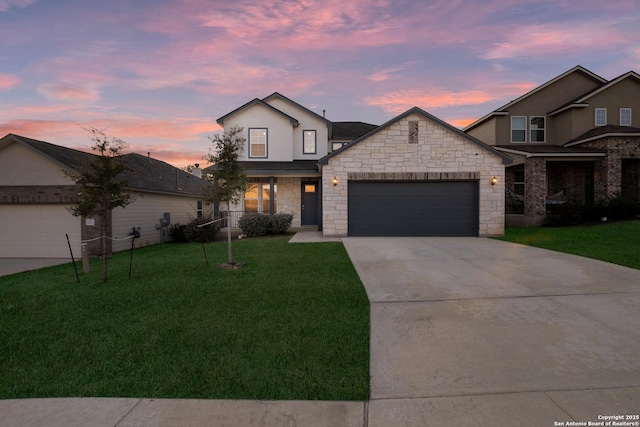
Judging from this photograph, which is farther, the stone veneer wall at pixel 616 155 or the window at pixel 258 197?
the window at pixel 258 197

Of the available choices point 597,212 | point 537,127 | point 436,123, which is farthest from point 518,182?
point 436,123

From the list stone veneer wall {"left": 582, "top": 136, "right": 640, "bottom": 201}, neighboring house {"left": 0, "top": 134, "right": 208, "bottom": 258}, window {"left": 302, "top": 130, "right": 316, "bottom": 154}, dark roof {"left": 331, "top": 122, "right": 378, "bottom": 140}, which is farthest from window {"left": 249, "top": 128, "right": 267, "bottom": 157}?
stone veneer wall {"left": 582, "top": 136, "right": 640, "bottom": 201}

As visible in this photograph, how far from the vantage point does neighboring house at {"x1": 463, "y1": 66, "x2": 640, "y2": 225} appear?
1714cm

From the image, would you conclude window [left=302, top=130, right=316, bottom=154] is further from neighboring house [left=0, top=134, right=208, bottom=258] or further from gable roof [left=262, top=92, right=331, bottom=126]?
neighboring house [left=0, top=134, right=208, bottom=258]

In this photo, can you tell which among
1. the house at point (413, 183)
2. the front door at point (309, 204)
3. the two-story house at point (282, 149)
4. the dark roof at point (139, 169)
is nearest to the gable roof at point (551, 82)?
the house at point (413, 183)

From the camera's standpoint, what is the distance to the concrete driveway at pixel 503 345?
2.69 metres

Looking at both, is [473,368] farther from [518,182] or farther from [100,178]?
[518,182]

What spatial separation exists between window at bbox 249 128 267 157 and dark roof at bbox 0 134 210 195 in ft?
Result: 11.1

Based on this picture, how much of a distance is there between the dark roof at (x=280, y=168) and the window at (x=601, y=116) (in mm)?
17859

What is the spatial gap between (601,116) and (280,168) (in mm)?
19971

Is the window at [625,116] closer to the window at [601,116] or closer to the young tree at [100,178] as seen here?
the window at [601,116]

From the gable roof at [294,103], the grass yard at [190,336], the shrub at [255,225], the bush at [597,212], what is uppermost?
the gable roof at [294,103]

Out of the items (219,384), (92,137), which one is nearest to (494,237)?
(219,384)

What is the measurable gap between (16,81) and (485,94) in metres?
23.4
